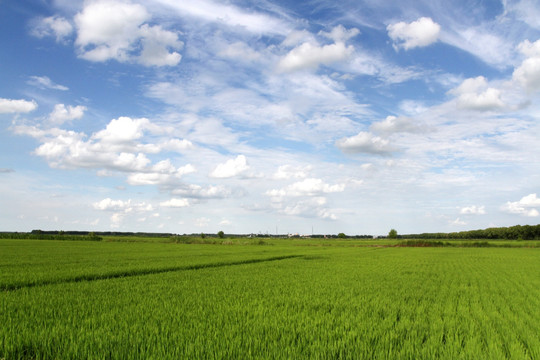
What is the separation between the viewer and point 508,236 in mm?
160875

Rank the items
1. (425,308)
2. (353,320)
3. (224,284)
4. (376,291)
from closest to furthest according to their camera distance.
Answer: (353,320) < (425,308) < (376,291) < (224,284)

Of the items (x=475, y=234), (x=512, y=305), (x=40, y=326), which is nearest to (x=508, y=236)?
(x=475, y=234)

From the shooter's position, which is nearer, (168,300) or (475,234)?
(168,300)

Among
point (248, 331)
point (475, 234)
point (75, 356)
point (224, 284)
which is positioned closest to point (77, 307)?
point (75, 356)

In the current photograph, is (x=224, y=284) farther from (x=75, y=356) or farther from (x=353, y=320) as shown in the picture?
(x=75, y=356)

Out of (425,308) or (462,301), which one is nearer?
(425,308)

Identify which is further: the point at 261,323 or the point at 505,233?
the point at 505,233

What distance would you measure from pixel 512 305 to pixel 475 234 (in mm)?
201775

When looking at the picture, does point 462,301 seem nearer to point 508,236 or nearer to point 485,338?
point 485,338

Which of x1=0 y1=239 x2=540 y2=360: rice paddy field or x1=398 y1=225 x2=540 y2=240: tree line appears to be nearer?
x1=0 y1=239 x2=540 y2=360: rice paddy field

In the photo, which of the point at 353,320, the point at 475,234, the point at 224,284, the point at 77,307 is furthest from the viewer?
the point at 475,234

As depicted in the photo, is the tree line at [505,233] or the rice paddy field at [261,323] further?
the tree line at [505,233]

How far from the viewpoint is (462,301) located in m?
11.8

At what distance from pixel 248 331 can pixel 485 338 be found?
5.01m
